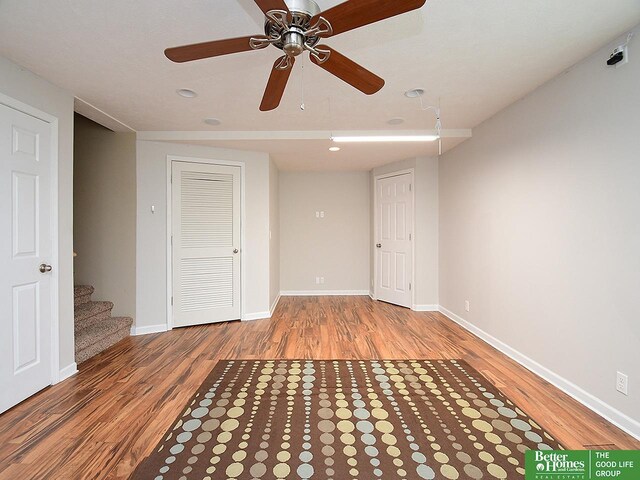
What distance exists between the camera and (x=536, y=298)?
2613mm

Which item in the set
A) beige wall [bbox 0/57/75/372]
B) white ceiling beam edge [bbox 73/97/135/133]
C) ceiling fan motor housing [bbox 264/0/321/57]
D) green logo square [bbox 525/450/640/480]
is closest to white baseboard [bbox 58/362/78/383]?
beige wall [bbox 0/57/75/372]

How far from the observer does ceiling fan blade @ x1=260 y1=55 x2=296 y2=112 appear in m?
1.60

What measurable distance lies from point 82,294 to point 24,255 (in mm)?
1342

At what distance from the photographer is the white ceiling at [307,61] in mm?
1693

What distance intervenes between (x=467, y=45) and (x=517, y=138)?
4.14 ft

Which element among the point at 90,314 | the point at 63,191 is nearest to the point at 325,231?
the point at 90,314

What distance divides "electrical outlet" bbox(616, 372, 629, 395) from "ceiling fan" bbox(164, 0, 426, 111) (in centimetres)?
247

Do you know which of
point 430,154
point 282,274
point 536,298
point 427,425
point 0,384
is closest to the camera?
point 427,425

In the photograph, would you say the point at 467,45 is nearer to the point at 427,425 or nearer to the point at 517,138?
the point at 517,138

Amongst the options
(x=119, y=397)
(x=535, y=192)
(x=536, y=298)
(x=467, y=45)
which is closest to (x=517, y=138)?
(x=535, y=192)

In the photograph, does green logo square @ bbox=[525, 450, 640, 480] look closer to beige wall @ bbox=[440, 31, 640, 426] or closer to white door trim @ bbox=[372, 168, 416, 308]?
beige wall @ bbox=[440, 31, 640, 426]

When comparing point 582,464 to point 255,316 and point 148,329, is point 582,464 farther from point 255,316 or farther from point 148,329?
point 148,329

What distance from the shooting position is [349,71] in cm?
169

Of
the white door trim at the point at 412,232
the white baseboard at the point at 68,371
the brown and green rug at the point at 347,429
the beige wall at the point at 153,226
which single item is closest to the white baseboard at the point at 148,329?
the beige wall at the point at 153,226
